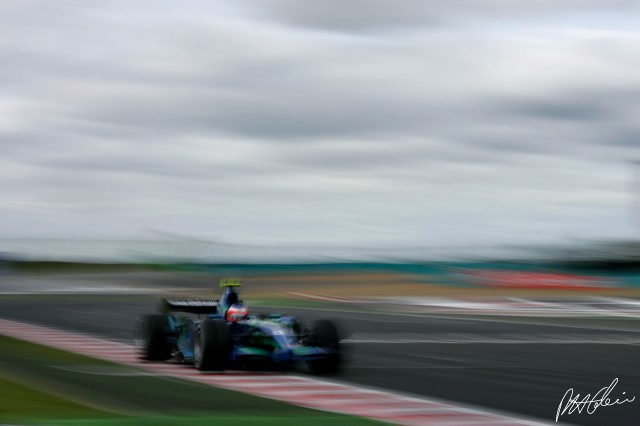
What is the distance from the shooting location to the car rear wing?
13531 millimetres

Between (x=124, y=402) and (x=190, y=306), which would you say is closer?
(x=124, y=402)

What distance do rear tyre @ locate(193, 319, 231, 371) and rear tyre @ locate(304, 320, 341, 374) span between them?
951mm

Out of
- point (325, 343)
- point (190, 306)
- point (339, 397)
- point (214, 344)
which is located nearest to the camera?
point (339, 397)

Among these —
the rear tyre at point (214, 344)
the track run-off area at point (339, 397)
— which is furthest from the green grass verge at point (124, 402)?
the rear tyre at point (214, 344)

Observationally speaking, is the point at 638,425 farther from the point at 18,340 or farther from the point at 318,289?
the point at 318,289

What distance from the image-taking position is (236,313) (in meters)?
12.5

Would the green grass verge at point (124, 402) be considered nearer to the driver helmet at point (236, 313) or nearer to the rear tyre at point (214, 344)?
the rear tyre at point (214, 344)

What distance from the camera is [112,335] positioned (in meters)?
19.4
